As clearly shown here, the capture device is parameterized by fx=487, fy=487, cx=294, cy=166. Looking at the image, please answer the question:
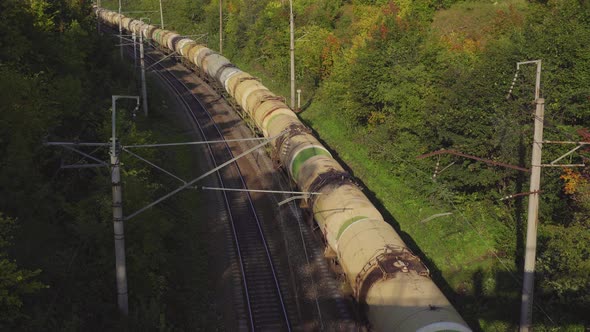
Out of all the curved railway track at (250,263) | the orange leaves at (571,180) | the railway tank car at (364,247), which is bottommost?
the curved railway track at (250,263)

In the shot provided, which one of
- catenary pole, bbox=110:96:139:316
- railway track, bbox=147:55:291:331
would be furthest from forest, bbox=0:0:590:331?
railway track, bbox=147:55:291:331

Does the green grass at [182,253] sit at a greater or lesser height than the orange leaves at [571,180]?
lesser

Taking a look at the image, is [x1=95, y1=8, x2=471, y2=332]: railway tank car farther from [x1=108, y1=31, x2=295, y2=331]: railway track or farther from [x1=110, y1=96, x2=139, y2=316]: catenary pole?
[x1=110, y1=96, x2=139, y2=316]: catenary pole

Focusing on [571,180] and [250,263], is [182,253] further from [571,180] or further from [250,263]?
[571,180]

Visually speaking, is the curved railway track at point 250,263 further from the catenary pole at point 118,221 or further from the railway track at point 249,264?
the catenary pole at point 118,221

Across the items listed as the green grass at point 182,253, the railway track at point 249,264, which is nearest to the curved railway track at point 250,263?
the railway track at point 249,264

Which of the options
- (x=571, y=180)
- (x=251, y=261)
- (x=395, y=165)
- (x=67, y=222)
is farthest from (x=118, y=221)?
(x=395, y=165)
